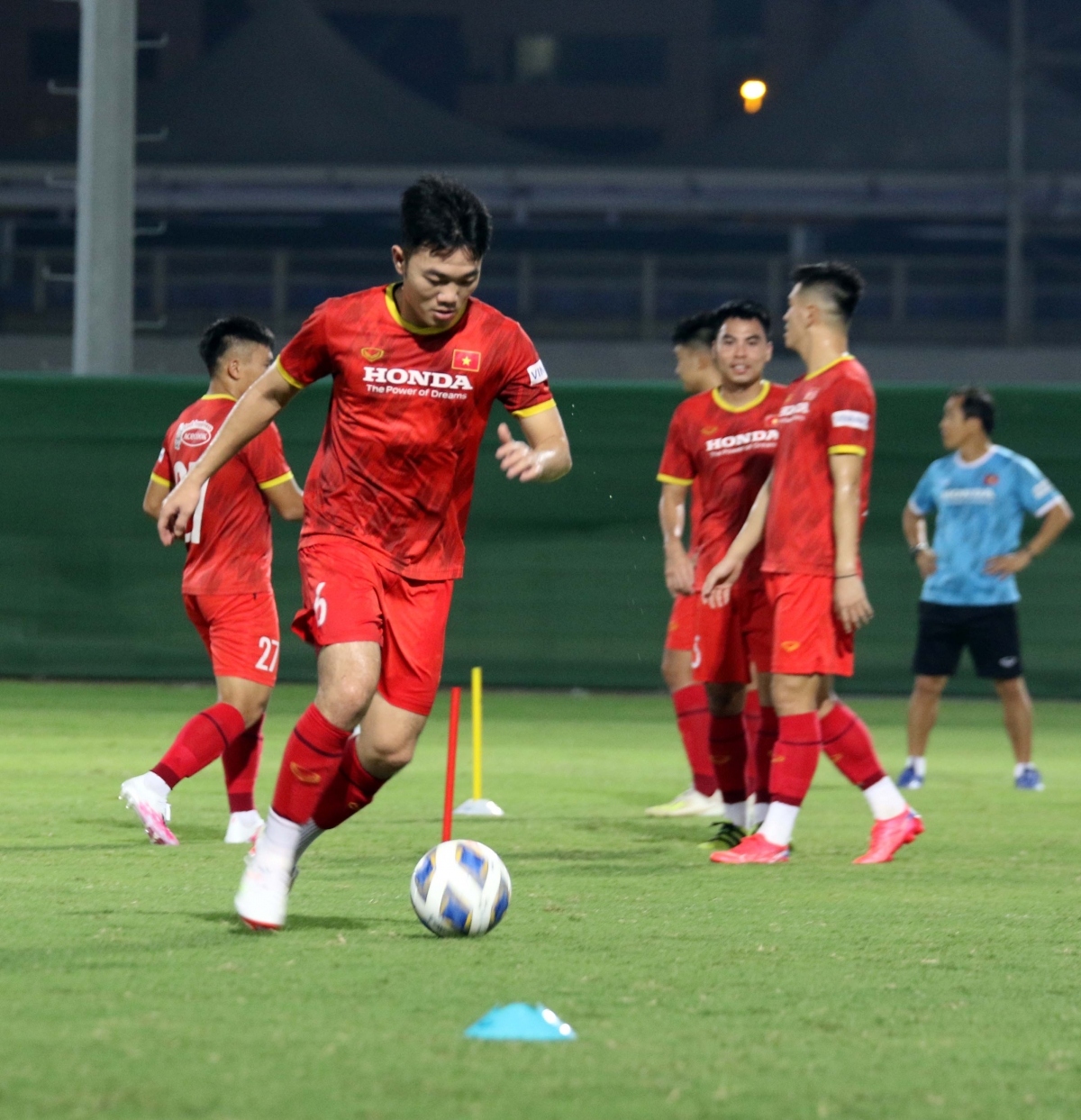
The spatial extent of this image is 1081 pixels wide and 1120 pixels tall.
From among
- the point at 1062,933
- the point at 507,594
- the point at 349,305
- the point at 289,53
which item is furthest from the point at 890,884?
the point at 289,53

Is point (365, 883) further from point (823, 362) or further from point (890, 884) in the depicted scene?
point (823, 362)

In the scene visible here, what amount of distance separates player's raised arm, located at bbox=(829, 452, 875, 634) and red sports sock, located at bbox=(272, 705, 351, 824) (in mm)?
2285

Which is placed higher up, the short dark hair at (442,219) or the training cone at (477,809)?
the short dark hair at (442,219)

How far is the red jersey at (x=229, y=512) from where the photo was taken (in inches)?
290

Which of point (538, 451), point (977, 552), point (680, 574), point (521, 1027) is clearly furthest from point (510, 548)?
point (521, 1027)

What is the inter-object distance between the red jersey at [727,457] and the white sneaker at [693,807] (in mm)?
1170

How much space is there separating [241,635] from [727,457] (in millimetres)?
2080

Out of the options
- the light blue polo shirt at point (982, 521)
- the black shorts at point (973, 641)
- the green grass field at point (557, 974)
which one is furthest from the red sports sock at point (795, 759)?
the light blue polo shirt at point (982, 521)

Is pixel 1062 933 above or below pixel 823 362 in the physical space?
below

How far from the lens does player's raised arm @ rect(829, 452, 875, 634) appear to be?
6.88 meters

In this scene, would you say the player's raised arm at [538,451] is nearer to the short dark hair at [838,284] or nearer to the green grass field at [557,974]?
the green grass field at [557,974]

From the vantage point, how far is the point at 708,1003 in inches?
172

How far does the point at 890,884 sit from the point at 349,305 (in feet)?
8.82

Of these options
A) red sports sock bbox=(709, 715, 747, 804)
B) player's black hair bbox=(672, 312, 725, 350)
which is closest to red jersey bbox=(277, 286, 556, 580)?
red sports sock bbox=(709, 715, 747, 804)
